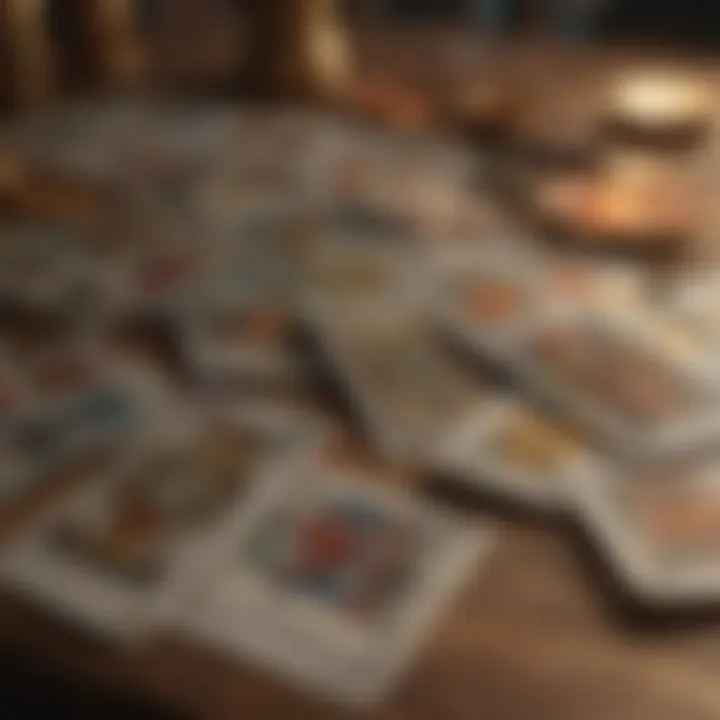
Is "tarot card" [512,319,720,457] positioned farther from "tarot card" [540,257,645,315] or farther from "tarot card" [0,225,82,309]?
"tarot card" [0,225,82,309]

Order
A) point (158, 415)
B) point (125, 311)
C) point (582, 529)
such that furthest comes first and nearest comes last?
point (125, 311) < point (158, 415) < point (582, 529)

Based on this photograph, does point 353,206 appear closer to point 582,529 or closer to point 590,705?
point 582,529

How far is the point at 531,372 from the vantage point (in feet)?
2.68

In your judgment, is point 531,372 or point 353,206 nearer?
point 531,372

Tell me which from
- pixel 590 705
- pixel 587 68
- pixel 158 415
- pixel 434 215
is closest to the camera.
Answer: pixel 590 705

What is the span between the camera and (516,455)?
29.2 inches

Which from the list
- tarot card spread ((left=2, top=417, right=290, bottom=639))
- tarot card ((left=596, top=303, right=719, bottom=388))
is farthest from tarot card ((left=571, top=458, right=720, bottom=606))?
tarot card spread ((left=2, top=417, right=290, bottom=639))

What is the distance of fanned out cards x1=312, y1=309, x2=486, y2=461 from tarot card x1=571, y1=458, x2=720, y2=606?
111 millimetres

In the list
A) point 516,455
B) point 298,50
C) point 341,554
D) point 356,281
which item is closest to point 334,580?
point 341,554

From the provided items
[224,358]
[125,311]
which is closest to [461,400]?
[224,358]

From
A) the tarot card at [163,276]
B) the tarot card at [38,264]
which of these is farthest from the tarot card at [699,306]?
the tarot card at [38,264]

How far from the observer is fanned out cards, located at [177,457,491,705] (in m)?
0.60

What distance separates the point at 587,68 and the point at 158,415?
86cm

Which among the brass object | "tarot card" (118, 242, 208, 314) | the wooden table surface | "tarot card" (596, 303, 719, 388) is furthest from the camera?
the brass object
